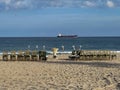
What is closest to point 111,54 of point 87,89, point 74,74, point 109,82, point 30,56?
point 30,56

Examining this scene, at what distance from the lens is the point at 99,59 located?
27.6m

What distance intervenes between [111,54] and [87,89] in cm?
1567

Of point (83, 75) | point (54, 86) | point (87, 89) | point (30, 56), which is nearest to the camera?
point (87, 89)

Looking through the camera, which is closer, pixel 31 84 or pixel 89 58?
pixel 31 84

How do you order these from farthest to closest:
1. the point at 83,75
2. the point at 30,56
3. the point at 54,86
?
the point at 30,56
the point at 83,75
the point at 54,86

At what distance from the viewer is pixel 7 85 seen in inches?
551

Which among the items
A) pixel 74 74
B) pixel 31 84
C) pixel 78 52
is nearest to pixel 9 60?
pixel 78 52

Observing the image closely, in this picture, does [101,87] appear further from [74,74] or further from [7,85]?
[74,74]

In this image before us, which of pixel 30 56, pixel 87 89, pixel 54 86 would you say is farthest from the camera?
pixel 30 56

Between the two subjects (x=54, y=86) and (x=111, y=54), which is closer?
(x=54, y=86)

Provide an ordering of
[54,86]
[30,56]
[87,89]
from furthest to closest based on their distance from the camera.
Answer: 1. [30,56]
2. [54,86]
3. [87,89]

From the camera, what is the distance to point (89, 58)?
1089 inches

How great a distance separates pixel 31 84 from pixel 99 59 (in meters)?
13.9

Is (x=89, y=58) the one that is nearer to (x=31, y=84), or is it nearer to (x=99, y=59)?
(x=99, y=59)
